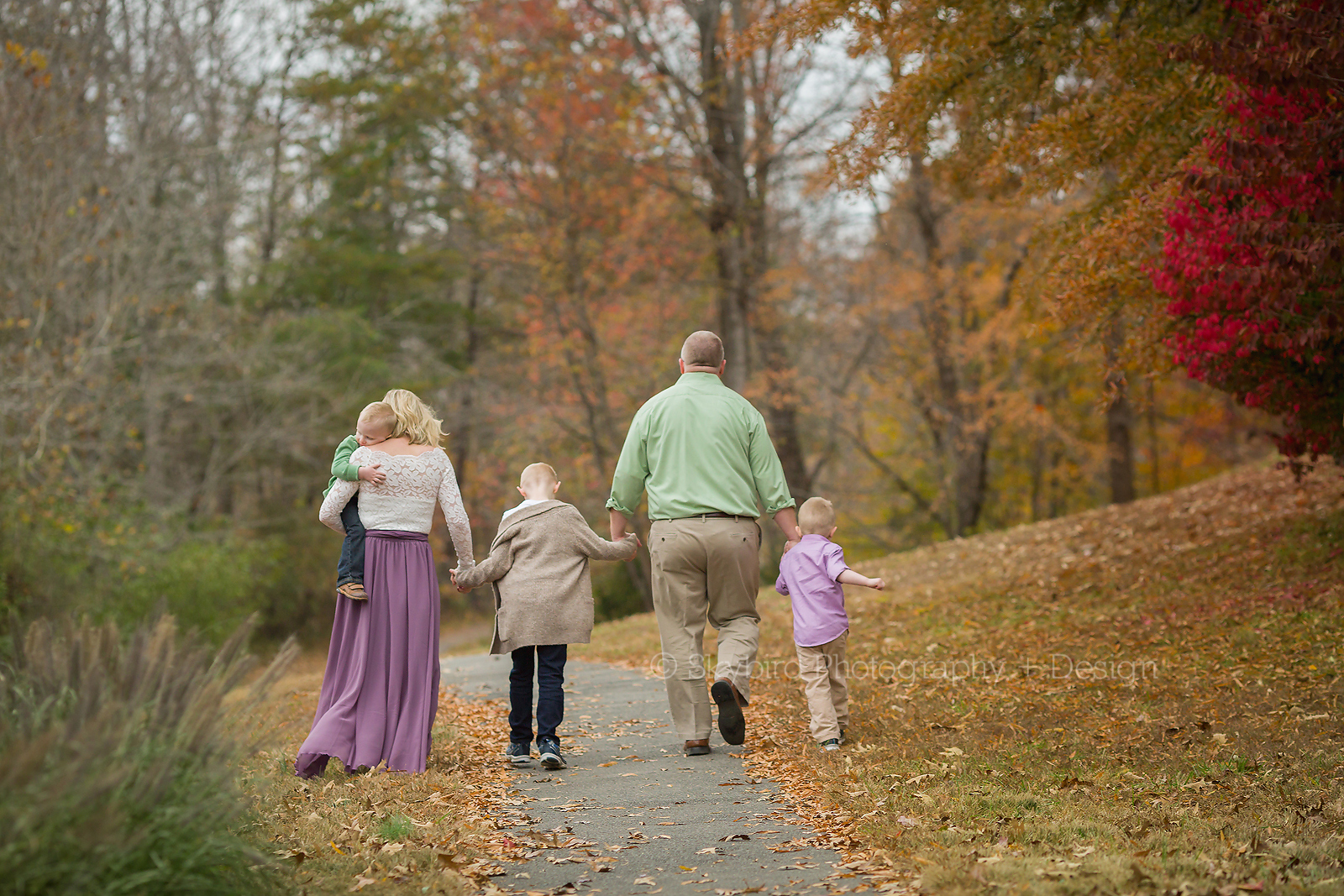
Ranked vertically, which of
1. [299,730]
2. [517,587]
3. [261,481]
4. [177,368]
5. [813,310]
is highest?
[813,310]

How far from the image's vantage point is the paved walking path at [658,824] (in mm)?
4137

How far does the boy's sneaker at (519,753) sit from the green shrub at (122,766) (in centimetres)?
235

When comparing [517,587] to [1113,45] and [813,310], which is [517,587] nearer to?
[1113,45]

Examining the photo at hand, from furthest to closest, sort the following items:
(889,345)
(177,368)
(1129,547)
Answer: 1. (889,345)
2. (177,368)
3. (1129,547)

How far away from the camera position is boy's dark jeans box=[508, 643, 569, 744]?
6.23 m

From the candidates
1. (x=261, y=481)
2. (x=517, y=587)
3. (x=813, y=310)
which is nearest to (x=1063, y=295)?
(x=517, y=587)

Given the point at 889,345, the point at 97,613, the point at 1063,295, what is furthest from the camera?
the point at 889,345

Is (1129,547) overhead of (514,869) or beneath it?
overhead

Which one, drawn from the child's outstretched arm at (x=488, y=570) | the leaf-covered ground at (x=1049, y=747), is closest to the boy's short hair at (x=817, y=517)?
the leaf-covered ground at (x=1049, y=747)

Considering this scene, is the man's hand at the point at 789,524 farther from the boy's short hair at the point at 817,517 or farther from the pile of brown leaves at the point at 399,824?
the pile of brown leaves at the point at 399,824

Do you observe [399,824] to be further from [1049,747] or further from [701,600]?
[1049,747]

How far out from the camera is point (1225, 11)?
28.7 feet

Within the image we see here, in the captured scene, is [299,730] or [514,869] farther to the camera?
[299,730]

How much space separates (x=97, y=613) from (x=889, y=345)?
53.4 ft
